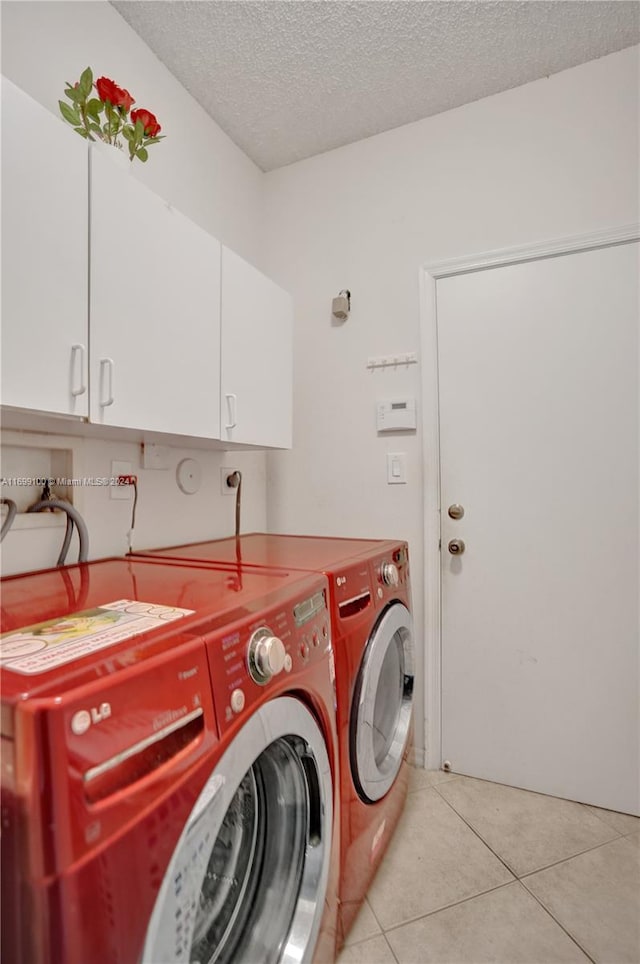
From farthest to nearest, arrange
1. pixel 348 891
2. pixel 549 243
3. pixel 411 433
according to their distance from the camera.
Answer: pixel 411 433 → pixel 549 243 → pixel 348 891

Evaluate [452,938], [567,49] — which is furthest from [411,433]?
[452,938]

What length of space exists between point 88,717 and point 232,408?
→ 47.9 inches

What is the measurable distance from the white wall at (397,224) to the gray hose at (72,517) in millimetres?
1106

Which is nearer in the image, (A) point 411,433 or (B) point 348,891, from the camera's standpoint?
(B) point 348,891

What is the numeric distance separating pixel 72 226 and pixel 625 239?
6.07ft

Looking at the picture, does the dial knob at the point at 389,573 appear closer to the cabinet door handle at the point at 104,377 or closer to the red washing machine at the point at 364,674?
the red washing machine at the point at 364,674

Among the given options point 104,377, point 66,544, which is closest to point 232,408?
point 104,377

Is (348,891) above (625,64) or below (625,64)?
below

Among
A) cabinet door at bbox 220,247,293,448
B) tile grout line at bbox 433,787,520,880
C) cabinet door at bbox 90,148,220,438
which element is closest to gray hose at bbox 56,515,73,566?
cabinet door at bbox 90,148,220,438

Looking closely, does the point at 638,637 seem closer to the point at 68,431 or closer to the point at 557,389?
the point at 557,389

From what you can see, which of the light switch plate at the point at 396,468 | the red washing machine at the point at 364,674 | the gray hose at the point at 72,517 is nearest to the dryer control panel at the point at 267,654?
the red washing machine at the point at 364,674

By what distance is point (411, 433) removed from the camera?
2117 mm

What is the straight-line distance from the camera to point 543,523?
189 cm

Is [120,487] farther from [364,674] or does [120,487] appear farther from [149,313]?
[364,674]
